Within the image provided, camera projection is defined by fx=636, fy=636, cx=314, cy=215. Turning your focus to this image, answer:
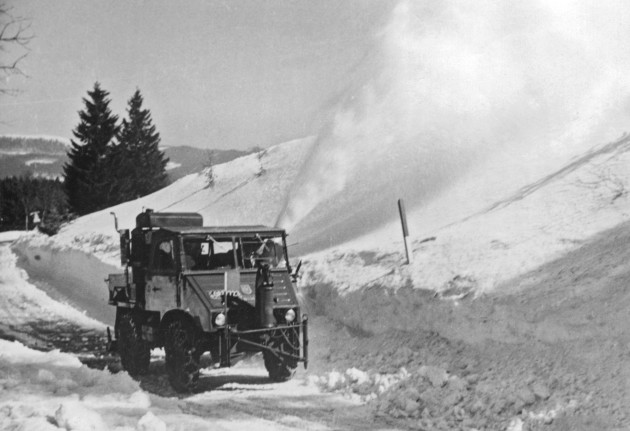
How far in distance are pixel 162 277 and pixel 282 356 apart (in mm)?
2272

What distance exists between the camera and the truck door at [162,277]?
31.7 feet

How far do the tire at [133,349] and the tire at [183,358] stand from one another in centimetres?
140

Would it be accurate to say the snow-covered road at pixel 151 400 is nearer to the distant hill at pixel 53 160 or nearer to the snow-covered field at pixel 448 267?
the snow-covered field at pixel 448 267

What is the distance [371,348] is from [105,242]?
59.6 feet

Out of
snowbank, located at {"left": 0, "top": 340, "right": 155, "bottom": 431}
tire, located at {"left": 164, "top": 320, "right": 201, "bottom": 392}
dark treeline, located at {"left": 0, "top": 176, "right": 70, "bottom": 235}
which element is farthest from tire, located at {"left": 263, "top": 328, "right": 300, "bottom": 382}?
dark treeline, located at {"left": 0, "top": 176, "right": 70, "bottom": 235}

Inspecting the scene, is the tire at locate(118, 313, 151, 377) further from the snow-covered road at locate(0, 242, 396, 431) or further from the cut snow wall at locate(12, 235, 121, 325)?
the cut snow wall at locate(12, 235, 121, 325)

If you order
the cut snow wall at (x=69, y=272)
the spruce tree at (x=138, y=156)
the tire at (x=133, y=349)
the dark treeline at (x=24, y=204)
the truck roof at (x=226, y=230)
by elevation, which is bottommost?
the tire at (x=133, y=349)

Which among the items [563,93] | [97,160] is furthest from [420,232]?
[97,160]

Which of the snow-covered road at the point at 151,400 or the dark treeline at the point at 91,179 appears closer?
the snow-covered road at the point at 151,400

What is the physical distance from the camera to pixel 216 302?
904 centimetres

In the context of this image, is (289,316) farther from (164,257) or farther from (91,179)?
(91,179)

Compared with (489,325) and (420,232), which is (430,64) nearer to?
(420,232)

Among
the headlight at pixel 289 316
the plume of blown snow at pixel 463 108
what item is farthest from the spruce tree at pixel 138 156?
the headlight at pixel 289 316

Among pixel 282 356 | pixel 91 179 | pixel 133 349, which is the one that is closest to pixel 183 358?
pixel 282 356
